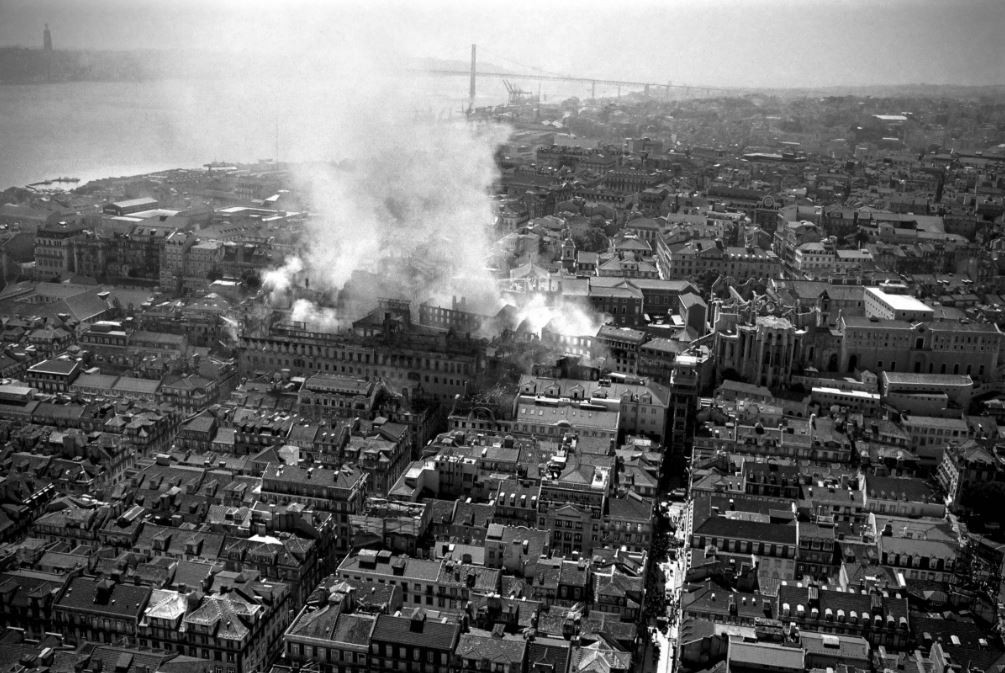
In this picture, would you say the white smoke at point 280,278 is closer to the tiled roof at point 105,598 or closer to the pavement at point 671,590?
the pavement at point 671,590

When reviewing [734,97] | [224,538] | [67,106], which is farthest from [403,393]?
[734,97]

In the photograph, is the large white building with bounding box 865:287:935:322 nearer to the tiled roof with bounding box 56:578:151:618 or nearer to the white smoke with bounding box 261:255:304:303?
the white smoke with bounding box 261:255:304:303

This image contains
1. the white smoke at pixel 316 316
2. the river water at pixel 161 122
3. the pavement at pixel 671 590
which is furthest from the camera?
the river water at pixel 161 122

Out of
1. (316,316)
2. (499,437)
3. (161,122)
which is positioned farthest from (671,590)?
(161,122)

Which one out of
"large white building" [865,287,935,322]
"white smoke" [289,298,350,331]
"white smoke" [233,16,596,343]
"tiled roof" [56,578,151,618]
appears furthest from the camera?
"white smoke" [233,16,596,343]

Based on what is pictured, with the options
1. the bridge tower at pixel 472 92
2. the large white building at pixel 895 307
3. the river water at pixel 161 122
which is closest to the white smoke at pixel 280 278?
the river water at pixel 161 122

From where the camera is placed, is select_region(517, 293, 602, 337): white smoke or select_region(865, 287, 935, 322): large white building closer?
select_region(517, 293, 602, 337): white smoke

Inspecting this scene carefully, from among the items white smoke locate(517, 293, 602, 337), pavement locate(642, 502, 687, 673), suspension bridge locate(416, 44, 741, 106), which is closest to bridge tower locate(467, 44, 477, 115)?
suspension bridge locate(416, 44, 741, 106)

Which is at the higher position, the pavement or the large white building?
the large white building

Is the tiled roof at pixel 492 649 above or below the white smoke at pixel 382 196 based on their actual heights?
below
